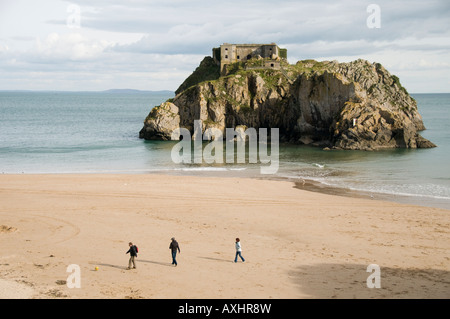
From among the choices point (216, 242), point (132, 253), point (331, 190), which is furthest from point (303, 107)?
point (132, 253)

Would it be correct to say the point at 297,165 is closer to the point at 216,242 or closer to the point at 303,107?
the point at 303,107

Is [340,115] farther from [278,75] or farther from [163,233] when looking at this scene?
[163,233]

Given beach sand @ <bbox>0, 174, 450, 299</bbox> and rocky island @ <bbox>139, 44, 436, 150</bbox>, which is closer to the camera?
beach sand @ <bbox>0, 174, 450, 299</bbox>

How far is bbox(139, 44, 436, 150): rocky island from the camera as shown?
226 ft

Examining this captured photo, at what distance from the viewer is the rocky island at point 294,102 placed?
68750mm

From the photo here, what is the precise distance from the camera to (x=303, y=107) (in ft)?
245

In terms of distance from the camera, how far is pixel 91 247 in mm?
23203

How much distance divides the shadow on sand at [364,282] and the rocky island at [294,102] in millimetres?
48131

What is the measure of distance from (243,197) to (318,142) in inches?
1528

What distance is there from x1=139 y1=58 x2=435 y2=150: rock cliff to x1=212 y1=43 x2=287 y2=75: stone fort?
370cm

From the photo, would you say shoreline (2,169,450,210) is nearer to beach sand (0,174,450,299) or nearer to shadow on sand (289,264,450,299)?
beach sand (0,174,450,299)

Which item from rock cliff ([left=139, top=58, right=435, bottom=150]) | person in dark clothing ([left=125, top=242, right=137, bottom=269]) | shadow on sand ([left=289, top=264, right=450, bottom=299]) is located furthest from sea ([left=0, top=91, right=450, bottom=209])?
person in dark clothing ([left=125, top=242, right=137, bottom=269])

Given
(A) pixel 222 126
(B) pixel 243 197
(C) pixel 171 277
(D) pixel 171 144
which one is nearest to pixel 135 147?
(D) pixel 171 144

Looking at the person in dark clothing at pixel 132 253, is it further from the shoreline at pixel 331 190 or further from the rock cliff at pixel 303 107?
the rock cliff at pixel 303 107
